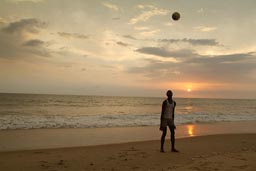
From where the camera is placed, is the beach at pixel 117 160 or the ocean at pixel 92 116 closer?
the beach at pixel 117 160

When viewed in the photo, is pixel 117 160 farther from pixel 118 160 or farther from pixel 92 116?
pixel 92 116

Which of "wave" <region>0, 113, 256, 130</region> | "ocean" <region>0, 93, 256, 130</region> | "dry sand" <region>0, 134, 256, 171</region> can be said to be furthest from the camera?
"ocean" <region>0, 93, 256, 130</region>

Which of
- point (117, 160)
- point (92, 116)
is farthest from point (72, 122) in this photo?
point (117, 160)

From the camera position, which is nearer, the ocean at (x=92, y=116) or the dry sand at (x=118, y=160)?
the dry sand at (x=118, y=160)

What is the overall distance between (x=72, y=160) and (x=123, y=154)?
1718 millimetres

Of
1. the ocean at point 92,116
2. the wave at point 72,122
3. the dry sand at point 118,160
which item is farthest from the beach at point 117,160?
the ocean at point 92,116

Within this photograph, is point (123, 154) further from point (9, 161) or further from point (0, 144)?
point (0, 144)

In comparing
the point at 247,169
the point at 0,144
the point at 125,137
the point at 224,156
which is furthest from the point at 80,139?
the point at 247,169

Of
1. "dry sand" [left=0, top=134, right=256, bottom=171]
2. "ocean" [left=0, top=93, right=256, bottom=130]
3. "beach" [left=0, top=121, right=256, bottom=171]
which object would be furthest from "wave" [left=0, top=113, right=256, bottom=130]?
"dry sand" [left=0, top=134, right=256, bottom=171]

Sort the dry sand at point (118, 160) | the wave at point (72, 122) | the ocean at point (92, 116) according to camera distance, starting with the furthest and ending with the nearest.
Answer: the ocean at point (92, 116) → the wave at point (72, 122) → the dry sand at point (118, 160)

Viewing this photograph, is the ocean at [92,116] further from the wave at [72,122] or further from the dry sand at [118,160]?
the dry sand at [118,160]

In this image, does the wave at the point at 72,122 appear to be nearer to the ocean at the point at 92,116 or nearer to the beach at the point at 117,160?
the ocean at the point at 92,116

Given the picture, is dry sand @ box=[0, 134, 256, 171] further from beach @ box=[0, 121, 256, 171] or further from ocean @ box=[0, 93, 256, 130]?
ocean @ box=[0, 93, 256, 130]

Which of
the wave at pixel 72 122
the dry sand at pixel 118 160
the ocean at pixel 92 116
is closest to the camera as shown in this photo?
the dry sand at pixel 118 160
